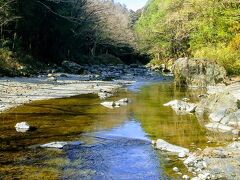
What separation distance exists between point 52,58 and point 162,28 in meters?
26.9

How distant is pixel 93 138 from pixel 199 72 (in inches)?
848

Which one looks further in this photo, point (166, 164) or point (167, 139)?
point (167, 139)

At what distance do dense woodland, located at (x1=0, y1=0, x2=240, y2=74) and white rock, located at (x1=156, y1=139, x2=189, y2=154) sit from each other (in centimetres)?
1019

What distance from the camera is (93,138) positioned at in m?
13.6

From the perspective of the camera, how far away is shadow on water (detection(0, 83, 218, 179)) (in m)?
9.95

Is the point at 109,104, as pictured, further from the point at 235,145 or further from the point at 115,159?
the point at 115,159

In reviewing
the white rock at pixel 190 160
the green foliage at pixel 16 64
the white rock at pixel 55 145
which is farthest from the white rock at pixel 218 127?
the green foliage at pixel 16 64

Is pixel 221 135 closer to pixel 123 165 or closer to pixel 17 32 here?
pixel 123 165

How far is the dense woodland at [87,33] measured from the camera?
34344mm

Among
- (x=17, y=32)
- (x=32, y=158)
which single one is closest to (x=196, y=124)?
(x=32, y=158)

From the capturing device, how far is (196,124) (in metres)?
16.6

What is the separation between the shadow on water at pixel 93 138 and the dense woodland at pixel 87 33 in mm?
5581

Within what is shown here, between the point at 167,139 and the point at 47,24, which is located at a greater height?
the point at 47,24

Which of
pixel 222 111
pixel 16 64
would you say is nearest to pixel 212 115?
pixel 222 111
